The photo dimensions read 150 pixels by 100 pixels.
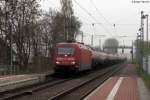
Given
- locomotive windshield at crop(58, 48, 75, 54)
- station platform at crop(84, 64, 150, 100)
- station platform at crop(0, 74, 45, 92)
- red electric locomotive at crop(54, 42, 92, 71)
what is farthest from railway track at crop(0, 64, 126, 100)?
locomotive windshield at crop(58, 48, 75, 54)

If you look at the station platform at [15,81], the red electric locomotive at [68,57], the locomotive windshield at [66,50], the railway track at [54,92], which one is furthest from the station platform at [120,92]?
the locomotive windshield at [66,50]

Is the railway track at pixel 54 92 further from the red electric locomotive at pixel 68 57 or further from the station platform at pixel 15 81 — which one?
the red electric locomotive at pixel 68 57

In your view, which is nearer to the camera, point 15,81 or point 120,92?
point 120,92

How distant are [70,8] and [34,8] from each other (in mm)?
21600

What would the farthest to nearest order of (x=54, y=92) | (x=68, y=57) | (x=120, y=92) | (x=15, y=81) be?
1. (x=68, y=57)
2. (x=15, y=81)
3. (x=54, y=92)
4. (x=120, y=92)

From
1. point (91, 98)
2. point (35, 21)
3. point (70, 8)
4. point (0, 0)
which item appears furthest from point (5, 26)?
point (70, 8)

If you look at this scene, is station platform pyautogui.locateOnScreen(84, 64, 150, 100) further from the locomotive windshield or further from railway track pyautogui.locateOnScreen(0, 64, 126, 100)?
the locomotive windshield

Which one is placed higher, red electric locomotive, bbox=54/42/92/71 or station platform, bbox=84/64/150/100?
red electric locomotive, bbox=54/42/92/71

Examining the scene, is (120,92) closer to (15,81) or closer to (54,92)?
(54,92)

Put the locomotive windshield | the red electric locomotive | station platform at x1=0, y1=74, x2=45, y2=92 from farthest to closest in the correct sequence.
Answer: the locomotive windshield, the red electric locomotive, station platform at x1=0, y1=74, x2=45, y2=92

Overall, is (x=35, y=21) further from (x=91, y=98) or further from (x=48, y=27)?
(x=91, y=98)

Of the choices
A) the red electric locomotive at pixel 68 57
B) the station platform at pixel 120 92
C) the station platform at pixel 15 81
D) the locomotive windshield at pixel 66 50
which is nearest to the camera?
the station platform at pixel 120 92

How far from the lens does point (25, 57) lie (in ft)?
131

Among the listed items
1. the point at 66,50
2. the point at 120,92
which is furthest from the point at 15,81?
the point at 66,50
